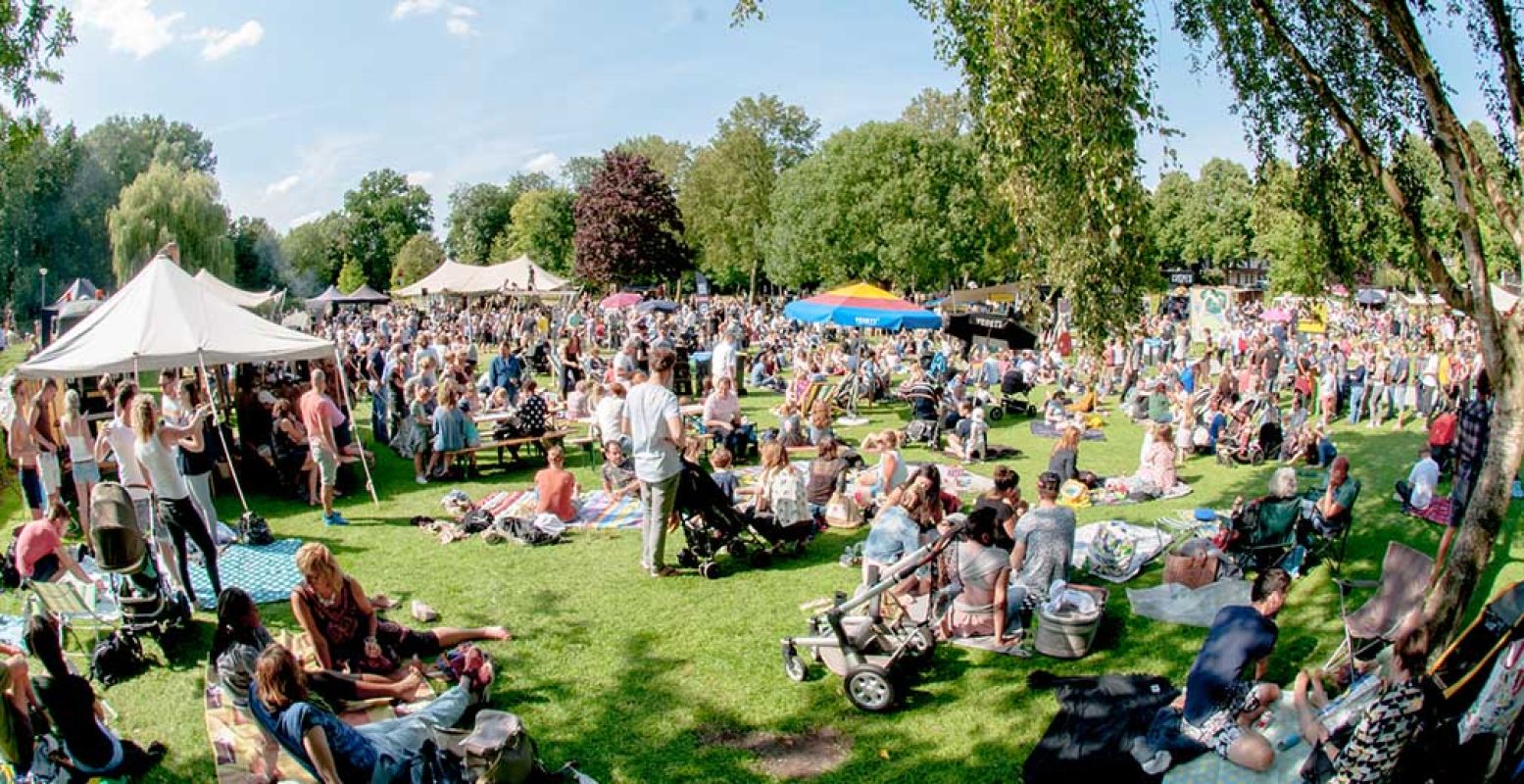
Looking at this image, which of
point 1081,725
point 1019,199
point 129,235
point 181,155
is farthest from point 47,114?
point 1081,725

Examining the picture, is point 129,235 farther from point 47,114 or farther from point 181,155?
point 181,155

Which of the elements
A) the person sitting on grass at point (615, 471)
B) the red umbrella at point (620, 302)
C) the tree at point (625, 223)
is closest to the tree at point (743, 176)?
the tree at point (625, 223)

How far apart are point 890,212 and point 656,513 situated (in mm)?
42312

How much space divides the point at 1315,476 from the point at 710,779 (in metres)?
11.1

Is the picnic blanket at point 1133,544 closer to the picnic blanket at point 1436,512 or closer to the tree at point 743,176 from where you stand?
the picnic blanket at point 1436,512

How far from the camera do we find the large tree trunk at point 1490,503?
210 inches

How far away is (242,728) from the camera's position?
554 cm

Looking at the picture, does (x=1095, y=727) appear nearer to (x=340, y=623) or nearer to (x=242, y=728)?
(x=340, y=623)

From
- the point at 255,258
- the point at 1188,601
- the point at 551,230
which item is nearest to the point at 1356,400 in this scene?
the point at 1188,601

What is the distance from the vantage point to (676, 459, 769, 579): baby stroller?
8570 mm

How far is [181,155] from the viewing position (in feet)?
188

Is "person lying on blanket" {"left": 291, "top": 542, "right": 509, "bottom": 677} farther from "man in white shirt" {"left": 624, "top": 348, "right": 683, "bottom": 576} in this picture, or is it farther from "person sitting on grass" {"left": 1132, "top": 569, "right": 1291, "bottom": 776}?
"person sitting on grass" {"left": 1132, "top": 569, "right": 1291, "bottom": 776}

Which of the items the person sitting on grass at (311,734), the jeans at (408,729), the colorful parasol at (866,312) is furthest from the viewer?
the colorful parasol at (866,312)

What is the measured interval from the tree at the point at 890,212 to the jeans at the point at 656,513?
3950 cm
